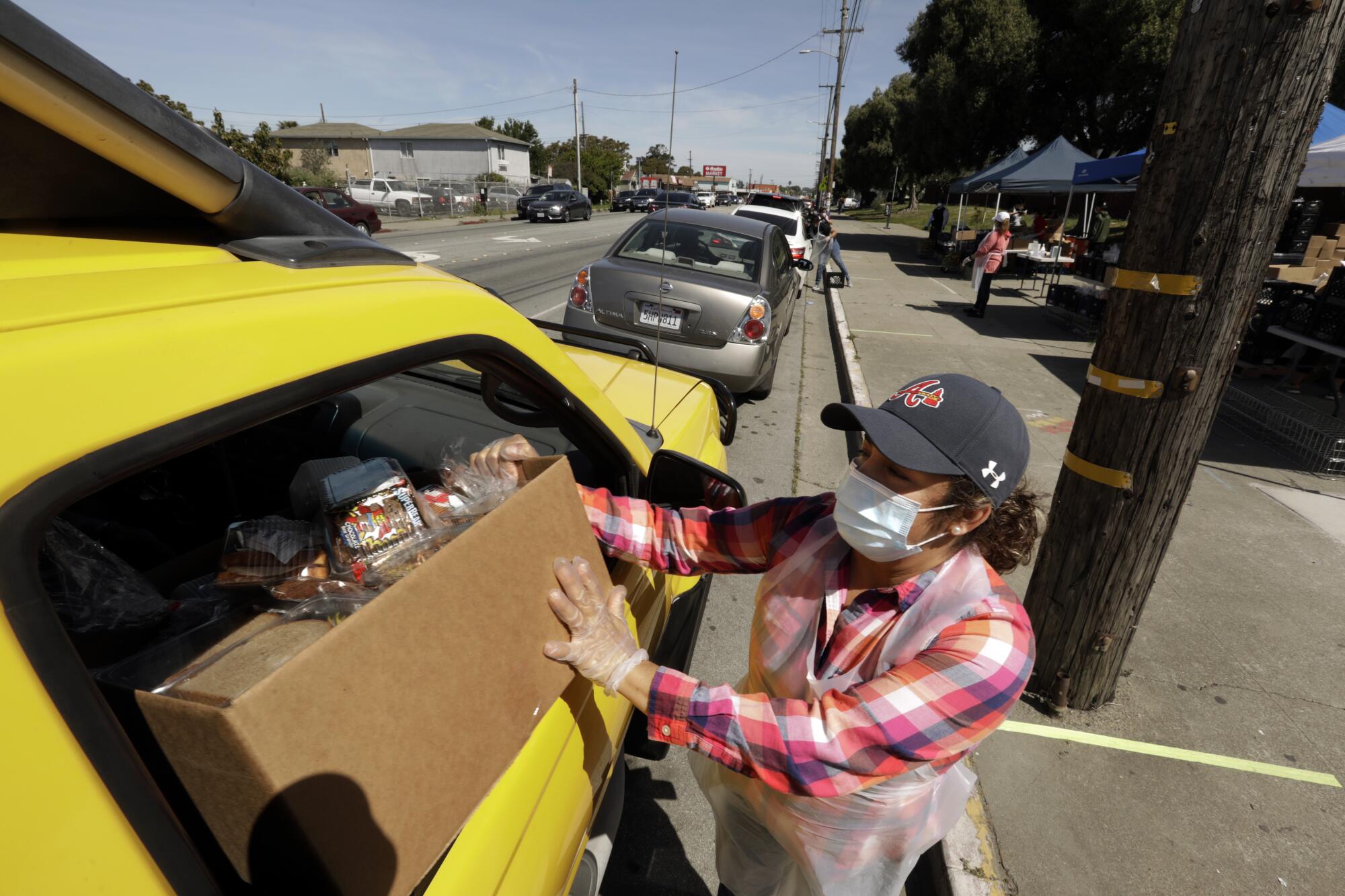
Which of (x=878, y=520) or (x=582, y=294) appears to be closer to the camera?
(x=878, y=520)

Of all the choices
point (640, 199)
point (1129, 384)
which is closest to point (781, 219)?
point (1129, 384)

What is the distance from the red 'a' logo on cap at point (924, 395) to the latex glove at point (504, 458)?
83cm

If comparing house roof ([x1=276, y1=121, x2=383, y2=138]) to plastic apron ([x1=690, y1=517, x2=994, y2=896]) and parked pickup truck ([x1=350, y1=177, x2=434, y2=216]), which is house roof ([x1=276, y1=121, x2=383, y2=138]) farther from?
plastic apron ([x1=690, y1=517, x2=994, y2=896])

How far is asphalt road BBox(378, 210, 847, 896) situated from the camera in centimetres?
240

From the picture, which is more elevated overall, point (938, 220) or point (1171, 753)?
point (938, 220)

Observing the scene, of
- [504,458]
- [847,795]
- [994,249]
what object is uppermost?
[994,249]

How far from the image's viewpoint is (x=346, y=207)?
20.1 m

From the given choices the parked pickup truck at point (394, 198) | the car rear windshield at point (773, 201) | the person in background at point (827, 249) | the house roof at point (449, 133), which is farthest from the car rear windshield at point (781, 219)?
the house roof at point (449, 133)

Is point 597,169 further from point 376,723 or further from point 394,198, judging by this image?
point 376,723

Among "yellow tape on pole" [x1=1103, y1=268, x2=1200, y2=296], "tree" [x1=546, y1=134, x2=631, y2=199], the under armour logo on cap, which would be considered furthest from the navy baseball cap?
"tree" [x1=546, y1=134, x2=631, y2=199]

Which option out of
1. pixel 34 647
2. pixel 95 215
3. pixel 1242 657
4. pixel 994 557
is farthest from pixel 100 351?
pixel 1242 657

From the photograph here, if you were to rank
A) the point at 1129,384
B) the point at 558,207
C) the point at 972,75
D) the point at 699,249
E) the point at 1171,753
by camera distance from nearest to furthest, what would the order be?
1. the point at 1129,384
2. the point at 1171,753
3. the point at 699,249
4. the point at 972,75
5. the point at 558,207

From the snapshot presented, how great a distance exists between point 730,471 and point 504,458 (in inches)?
A: 159

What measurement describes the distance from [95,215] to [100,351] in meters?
0.63
